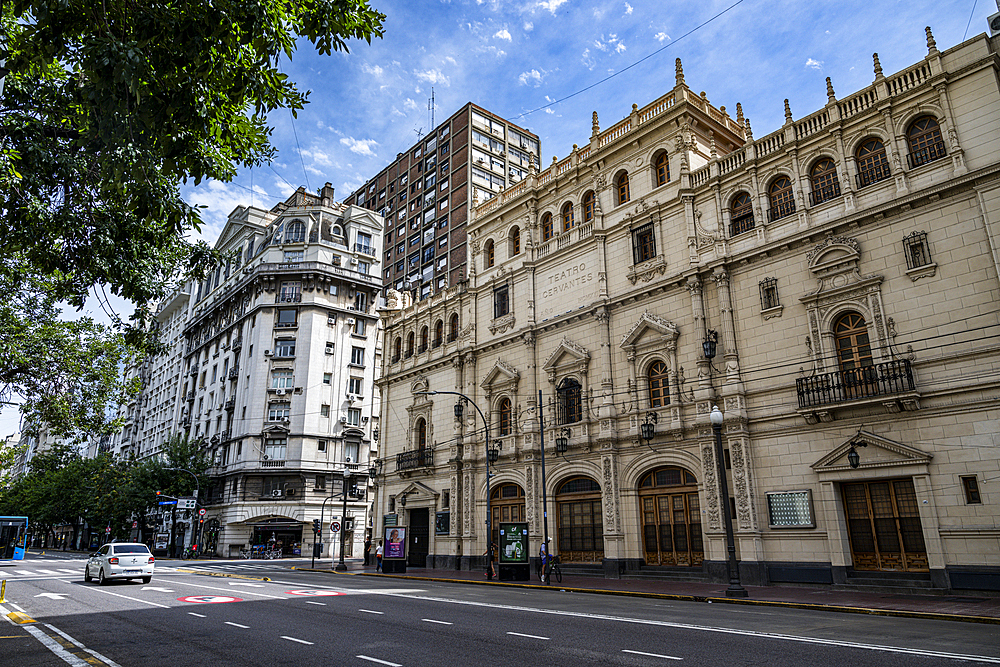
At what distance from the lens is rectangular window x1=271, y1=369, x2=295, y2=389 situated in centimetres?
5869

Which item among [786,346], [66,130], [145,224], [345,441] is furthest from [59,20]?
[345,441]

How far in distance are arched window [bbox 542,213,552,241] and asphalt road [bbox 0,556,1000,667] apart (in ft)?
69.6

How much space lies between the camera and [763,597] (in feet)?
60.2

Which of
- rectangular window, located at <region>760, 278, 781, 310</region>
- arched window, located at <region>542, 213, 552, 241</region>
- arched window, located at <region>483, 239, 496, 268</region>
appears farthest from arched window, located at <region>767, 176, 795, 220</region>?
arched window, located at <region>483, 239, 496, 268</region>

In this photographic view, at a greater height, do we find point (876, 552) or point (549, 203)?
point (549, 203)

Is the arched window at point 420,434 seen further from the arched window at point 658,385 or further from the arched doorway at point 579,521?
the arched window at point 658,385

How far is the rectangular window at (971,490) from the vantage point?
59.4ft

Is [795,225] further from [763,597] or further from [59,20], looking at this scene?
[59,20]

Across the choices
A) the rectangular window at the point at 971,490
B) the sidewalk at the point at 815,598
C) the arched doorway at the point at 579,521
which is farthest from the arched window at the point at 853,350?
the arched doorway at the point at 579,521

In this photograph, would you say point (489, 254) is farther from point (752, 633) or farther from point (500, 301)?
point (752, 633)

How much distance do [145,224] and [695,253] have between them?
71.9 ft

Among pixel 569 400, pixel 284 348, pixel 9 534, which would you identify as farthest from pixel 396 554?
pixel 9 534

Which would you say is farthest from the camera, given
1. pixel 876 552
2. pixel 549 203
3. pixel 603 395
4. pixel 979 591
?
pixel 549 203

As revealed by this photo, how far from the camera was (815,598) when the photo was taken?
1786 cm
